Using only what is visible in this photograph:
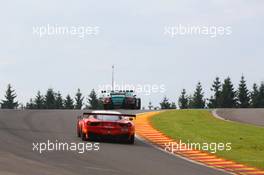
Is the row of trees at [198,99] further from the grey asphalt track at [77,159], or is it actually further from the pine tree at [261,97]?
the grey asphalt track at [77,159]

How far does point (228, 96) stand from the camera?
382 feet

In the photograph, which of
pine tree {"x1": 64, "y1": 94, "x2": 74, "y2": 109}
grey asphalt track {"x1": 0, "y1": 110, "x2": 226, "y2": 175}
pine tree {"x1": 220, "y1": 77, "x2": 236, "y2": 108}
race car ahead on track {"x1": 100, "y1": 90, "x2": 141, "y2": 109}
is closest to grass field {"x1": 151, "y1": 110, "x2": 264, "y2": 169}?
grey asphalt track {"x1": 0, "y1": 110, "x2": 226, "y2": 175}

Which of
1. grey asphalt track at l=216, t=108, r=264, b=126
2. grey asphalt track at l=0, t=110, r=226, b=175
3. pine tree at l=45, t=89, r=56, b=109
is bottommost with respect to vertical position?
grey asphalt track at l=0, t=110, r=226, b=175

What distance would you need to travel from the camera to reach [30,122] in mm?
24641

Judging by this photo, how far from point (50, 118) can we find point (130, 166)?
554 inches

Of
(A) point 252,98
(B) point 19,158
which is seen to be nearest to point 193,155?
(B) point 19,158

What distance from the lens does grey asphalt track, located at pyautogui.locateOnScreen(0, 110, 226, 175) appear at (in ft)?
40.1

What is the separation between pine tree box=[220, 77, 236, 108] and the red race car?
97653 millimetres

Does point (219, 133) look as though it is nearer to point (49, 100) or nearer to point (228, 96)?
point (228, 96)

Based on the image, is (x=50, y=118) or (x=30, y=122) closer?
(x=30, y=122)

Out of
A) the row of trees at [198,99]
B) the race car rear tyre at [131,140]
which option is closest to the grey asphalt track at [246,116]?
the race car rear tyre at [131,140]

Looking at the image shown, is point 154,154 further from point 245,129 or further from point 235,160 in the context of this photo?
point 245,129

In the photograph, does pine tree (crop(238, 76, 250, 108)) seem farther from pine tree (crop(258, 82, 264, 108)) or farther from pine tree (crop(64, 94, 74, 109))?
pine tree (crop(64, 94, 74, 109))

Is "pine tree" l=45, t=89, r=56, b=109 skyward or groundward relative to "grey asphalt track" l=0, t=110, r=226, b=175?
skyward
